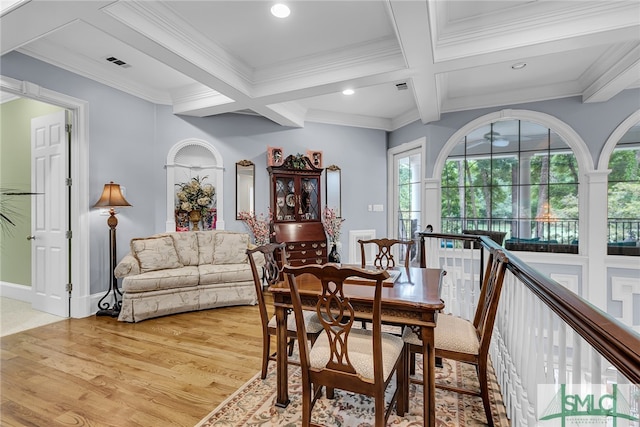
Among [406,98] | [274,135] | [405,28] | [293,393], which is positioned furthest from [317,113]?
[293,393]

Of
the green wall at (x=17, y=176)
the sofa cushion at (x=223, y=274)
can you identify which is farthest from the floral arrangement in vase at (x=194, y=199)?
the green wall at (x=17, y=176)

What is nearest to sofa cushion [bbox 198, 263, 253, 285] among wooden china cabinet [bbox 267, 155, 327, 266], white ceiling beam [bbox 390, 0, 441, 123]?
wooden china cabinet [bbox 267, 155, 327, 266]

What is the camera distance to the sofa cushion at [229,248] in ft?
Answer: 14.4

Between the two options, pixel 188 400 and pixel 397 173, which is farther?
pixel 397 173

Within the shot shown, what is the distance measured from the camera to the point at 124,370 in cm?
243

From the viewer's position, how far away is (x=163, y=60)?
116 inches

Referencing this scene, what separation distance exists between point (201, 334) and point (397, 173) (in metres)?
4.18

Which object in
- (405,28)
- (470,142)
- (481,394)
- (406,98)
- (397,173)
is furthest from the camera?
(397,173)

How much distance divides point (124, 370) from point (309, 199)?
3.39m

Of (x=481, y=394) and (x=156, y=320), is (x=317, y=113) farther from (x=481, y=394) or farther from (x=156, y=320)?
(x=481, y=394)

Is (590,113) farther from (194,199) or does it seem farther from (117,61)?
(117,61)

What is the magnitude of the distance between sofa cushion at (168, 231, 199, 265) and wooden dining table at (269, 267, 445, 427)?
262 cm

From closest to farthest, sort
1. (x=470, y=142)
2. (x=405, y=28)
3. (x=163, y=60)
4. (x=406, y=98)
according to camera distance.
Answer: (x=405, y=28) < (x=163, y=60) < (x=406, y=98) < (x=470, y=142)

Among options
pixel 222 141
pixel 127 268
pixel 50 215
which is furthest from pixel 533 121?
pixel 50 215
